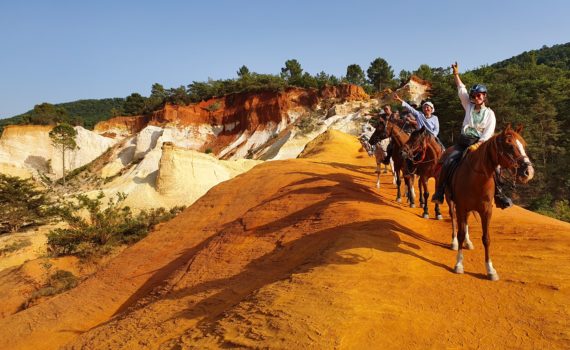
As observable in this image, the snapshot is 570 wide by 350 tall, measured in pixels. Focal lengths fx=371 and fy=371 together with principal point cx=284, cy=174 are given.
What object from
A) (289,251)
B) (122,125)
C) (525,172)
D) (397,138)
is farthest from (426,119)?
(122,125)

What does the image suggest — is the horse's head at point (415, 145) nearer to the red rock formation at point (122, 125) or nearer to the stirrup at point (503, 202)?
the stirrup at point (503, 202)

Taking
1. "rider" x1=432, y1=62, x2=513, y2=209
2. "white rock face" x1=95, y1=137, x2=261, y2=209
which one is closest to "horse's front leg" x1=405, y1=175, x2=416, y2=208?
"rider" x1=432, y1=62, x2=513, y2=209

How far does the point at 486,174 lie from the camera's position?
554cm

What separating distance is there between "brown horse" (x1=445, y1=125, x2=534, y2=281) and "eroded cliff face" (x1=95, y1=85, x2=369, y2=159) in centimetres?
4422

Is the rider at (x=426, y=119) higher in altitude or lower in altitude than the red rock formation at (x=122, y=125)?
lower

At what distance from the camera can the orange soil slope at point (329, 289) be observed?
4.44 meters

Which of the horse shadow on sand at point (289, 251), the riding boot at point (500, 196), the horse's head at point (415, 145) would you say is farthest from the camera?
the horse's head at point (415, 145)

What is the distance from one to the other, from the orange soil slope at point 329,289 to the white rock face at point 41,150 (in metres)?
50.2

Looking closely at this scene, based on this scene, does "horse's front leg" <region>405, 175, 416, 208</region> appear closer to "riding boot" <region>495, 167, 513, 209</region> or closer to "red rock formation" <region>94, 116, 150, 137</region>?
"riding boot" <region>495, 167, 513, 209</region>

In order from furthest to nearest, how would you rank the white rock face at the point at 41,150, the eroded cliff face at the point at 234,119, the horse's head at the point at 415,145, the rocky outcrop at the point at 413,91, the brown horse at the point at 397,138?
the eroded cliff face at the point at 234,119 → the white rock face at the point at 41,150 → the rocky outcrop at the point at 413,91 → the brown horse at the point at 397,138 → the horse's head at the point at 415,145

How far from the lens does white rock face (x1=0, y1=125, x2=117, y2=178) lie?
52.2 meters

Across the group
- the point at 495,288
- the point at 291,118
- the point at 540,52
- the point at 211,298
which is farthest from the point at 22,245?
the point at 540,52

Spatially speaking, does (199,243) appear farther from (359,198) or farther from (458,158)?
(458,158)

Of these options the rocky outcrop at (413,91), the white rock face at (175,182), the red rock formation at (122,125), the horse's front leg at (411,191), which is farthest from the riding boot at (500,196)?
the red rock formation at (122,125)
